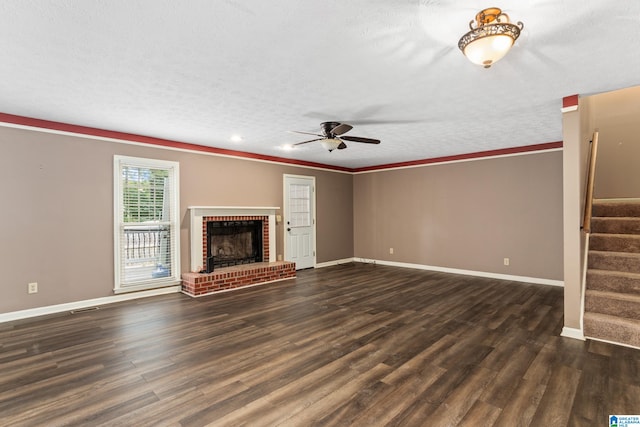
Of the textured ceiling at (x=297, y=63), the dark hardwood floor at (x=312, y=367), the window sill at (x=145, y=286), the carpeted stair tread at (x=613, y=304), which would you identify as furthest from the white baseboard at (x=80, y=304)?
the carpeted stair tread at (x=613, y=304)

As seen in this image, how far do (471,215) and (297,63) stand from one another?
16.9 ft

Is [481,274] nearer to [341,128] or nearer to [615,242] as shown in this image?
[615,242]

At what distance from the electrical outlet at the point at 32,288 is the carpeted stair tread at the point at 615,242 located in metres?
7.10

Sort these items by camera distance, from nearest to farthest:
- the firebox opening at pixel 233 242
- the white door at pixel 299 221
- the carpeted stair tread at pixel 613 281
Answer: the carpeted stair tread at pixel 613 281 → the firebox opening at pixel 233 242 → the white door at pixel 299 221

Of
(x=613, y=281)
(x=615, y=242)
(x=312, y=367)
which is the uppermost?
(x=615, y=242)

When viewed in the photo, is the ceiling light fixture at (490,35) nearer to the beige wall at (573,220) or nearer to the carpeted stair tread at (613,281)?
the beige wall at (573,220)

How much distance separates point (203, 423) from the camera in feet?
6.35

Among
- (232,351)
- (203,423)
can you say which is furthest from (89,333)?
(203,423)

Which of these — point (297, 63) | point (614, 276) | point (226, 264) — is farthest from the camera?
point (226, 264)

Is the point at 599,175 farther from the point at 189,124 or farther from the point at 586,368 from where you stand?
the point at 189,124

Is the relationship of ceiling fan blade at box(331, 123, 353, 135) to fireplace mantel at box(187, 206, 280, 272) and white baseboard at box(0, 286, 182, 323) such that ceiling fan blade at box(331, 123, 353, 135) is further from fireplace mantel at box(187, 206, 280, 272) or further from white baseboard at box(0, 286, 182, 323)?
white baseboard at box(0, 286, 182, 323)

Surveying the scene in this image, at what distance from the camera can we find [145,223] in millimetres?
4934

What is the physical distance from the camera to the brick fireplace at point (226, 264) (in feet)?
16.9

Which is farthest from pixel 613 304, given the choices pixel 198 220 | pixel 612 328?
pixel 198 220
